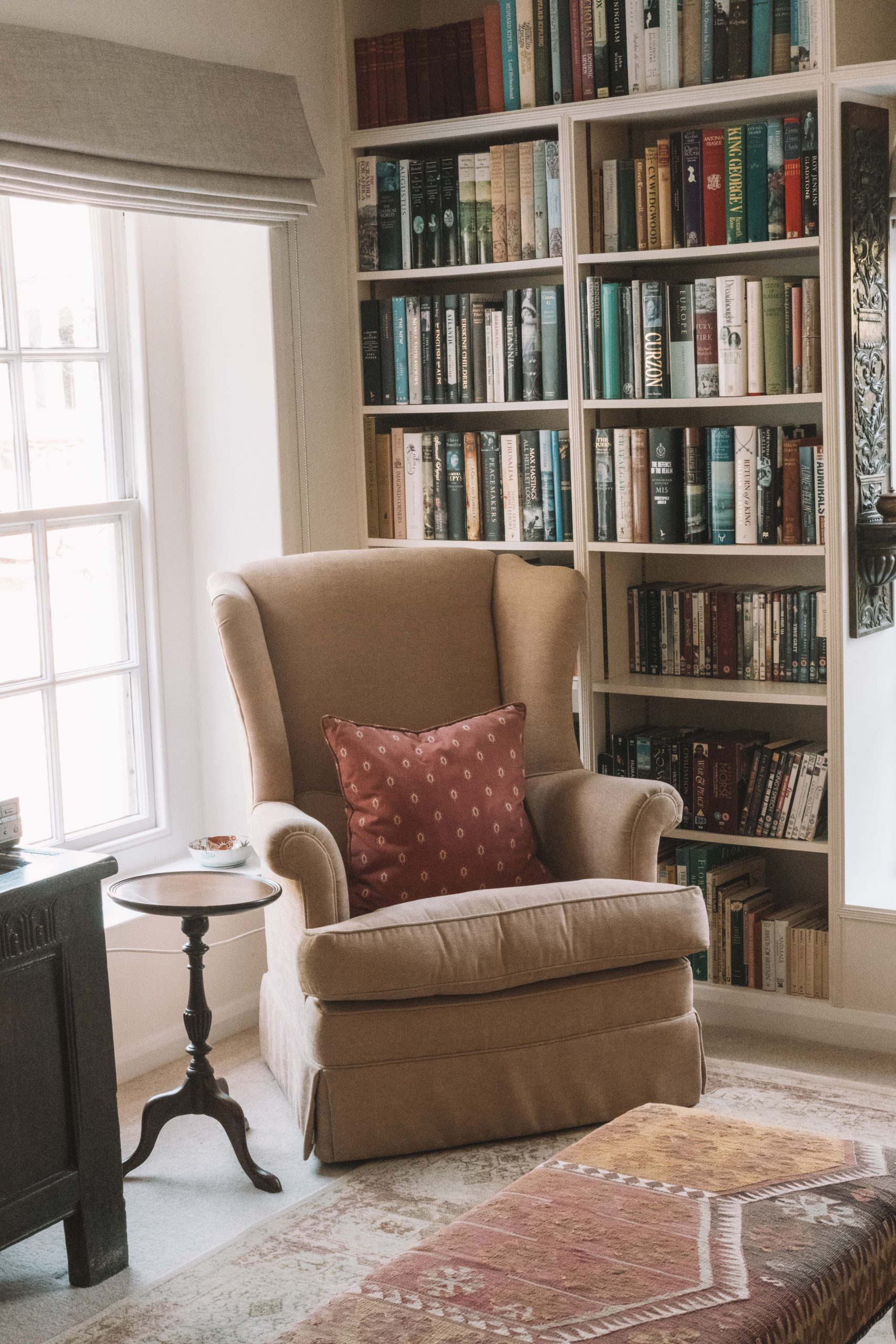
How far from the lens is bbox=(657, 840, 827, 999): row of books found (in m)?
3.41

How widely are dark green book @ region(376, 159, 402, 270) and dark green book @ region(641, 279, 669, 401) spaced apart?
0.67 meters

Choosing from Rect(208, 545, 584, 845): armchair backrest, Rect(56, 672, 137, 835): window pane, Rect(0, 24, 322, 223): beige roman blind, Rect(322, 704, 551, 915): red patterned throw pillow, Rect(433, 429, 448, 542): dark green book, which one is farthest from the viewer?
Rect(433, 429, 448, 542): dark green book

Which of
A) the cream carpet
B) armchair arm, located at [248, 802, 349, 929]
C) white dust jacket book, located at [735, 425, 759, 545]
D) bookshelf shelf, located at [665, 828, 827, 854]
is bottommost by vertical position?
the cream carpet

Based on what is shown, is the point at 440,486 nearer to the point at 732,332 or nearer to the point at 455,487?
the point at 455,487

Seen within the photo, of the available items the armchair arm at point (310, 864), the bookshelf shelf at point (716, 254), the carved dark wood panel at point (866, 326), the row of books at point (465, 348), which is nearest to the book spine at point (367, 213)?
the row of books at point (465, 348)

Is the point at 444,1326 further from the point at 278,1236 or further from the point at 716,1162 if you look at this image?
the point at 278,1236

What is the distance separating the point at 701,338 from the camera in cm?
334

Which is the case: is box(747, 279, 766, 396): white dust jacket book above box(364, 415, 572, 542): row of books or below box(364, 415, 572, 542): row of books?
above

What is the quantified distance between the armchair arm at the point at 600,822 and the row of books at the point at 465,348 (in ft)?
3.16

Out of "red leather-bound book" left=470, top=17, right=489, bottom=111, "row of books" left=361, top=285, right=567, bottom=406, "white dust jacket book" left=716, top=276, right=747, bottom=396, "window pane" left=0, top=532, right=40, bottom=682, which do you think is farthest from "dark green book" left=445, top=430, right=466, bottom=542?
"window pane" left=0, top=532, right=40, bottom=682

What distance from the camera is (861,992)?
331 centimetres

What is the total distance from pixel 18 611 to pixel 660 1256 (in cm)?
210

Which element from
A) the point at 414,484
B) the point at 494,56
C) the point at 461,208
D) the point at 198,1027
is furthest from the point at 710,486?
the point at 198,1027

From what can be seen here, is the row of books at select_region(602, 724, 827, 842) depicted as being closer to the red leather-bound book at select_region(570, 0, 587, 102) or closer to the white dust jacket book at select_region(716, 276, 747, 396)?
the white dust jacket book at select_region(716, 276, 747, 396)
